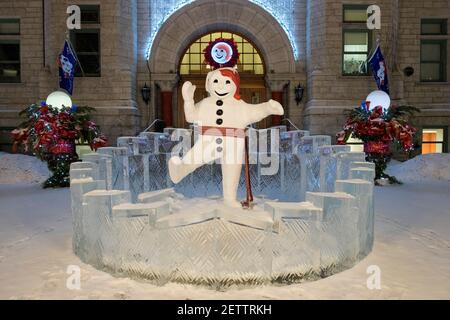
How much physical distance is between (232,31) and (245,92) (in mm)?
1757

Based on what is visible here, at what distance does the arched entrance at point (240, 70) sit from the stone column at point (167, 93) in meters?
0.39

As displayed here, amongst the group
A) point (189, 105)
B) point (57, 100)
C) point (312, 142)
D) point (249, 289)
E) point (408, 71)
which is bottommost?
point (249, 289)

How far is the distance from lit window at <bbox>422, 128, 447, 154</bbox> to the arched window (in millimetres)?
5114

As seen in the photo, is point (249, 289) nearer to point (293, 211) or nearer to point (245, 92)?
point (293, 211)

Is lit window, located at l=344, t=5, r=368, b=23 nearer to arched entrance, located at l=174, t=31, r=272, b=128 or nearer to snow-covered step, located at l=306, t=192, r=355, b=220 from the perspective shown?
arched entrance, located at l=174, t=31, r=272, b=128

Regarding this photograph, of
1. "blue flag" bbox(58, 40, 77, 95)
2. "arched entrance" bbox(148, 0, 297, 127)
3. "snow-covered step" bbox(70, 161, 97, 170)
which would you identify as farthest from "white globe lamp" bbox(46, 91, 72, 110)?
"snow-covered step" bbox(70, 161, 97, 170)

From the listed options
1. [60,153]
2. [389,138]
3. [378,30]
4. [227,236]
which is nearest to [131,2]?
[60,153]

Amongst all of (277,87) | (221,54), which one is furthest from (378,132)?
(221,54)

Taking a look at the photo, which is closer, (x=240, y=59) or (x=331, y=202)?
(x=331, y=202)

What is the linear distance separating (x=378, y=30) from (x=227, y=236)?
31.9 feet

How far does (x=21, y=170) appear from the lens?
8766 millimetres

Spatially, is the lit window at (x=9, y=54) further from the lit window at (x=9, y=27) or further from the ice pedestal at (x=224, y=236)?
the ice pedestal at (x=224, y=236)

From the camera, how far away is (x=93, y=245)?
293 cm

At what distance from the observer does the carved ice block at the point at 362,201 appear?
9.74ft
